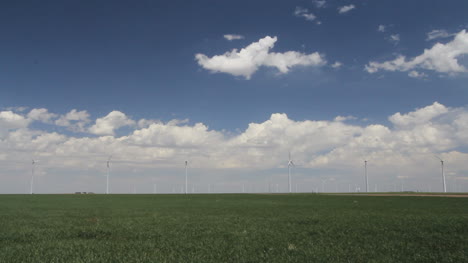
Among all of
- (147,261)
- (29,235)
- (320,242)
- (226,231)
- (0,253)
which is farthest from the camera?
(226,231)

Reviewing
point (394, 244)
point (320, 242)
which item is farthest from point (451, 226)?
point (320, 242)

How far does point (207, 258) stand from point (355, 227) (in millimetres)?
12519

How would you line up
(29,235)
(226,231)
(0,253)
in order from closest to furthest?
1. (0,253)
2. (29,235)
3. (226,231)

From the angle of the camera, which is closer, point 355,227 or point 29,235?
point 29,235

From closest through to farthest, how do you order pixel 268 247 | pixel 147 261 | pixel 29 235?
pixel 147 261 → pixel 268 247 → pixel 29 235

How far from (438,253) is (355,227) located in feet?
27.4

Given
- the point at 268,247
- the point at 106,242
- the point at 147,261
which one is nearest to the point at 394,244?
the point at 268,247

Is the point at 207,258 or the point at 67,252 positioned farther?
the point at 67,252

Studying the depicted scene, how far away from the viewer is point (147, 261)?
13.8 m

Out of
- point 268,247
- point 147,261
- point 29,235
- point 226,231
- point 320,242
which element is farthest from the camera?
point 226,231

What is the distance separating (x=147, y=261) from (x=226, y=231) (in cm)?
899

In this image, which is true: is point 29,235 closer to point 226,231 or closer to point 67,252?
point 67,252

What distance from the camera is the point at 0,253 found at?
1512cm

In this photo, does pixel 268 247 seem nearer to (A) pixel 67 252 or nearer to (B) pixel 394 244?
(B) pixel 394 244
